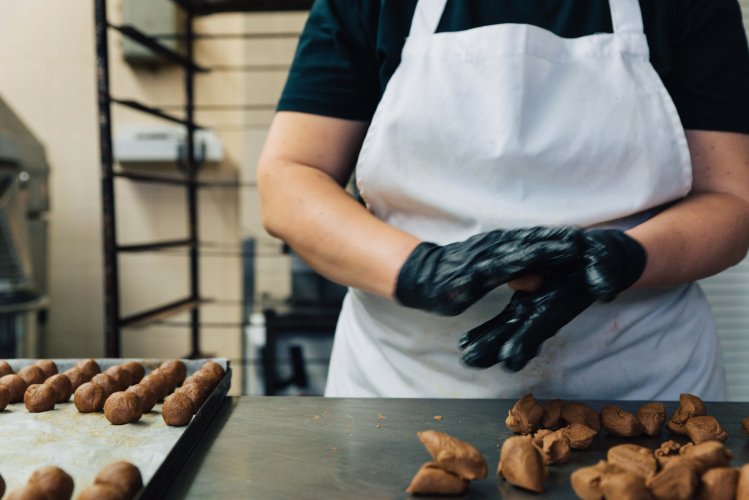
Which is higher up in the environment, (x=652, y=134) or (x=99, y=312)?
(x=652, y=134)

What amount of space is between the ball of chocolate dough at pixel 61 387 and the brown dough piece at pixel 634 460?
69 cm

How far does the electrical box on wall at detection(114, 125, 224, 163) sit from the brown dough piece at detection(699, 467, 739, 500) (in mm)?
2615

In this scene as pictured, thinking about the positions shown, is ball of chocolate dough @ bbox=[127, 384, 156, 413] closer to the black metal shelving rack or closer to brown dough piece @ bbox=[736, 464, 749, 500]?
brown dough piece @ bbox=[736, 464, 749, 500]

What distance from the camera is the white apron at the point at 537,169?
1.07 metres

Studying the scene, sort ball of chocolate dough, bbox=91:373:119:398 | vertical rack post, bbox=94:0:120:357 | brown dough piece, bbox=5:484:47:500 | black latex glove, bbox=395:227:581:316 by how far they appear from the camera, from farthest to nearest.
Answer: vertical rack post, bbox=94:0:120:357 → ball of chocolate dough, bbox=91:373:119:398 → black latex glove, bbox=395:227:581:316 → brown dough piece, bbox=5:484:47:500

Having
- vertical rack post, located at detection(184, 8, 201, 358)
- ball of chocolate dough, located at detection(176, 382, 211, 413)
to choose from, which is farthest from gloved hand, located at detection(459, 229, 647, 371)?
vertical rack post, located at detection(184, 8, 201, 358)

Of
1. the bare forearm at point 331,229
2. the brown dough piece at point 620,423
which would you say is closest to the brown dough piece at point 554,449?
the brown dough piece at point 620,423

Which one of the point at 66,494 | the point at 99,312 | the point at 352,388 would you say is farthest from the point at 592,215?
the point at 99,312

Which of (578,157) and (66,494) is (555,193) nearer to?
(578,157)

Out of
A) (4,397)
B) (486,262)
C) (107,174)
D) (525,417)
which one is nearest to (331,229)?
(486,262)

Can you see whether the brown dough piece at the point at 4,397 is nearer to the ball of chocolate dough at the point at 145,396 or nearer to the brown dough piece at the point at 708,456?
the ball of chocolate dough at the point at 145,396

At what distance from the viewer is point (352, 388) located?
1205 millimetres

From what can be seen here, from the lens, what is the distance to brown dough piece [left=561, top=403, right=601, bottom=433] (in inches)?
32.7

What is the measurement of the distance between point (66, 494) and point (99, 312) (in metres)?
2.70
